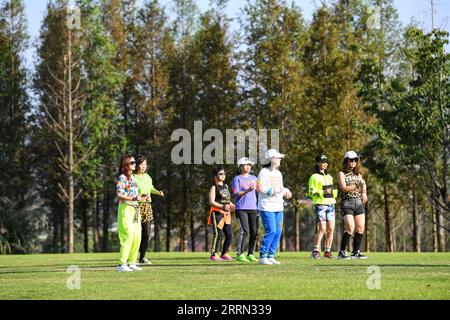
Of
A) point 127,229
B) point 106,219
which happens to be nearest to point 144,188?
point 127,229

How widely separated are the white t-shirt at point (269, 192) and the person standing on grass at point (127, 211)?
2716 millimetres

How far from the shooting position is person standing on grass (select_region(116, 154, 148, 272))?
14.8 meters

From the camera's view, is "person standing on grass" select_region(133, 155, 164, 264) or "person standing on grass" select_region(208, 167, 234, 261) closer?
"person standing on grass" select_region(133, 155, 164, 264)

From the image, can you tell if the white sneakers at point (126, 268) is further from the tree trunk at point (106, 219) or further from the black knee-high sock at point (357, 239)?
the tree trunk at point (106, 219)

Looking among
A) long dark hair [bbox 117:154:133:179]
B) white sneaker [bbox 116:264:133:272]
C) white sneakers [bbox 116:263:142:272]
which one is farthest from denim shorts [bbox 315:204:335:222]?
long dark hair [bbox 117:154:133:179]

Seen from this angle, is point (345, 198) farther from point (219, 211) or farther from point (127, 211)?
point (127, 211)

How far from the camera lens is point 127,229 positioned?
14758mm

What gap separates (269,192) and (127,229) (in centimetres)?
311

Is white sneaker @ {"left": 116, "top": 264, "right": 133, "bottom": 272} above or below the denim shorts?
below

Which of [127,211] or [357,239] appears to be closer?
[127,211]

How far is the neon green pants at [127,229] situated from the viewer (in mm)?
14773

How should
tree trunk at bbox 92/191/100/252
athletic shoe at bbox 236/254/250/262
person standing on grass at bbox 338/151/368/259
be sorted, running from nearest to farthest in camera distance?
person standing on grass at bbox 338/151/368/259 → athletic shoe at bbox 236/254/250/262 → tree trunk at bbox 92/191/100/252

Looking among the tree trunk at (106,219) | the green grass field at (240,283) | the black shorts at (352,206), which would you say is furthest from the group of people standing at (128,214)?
the tree trunk at (106,219)

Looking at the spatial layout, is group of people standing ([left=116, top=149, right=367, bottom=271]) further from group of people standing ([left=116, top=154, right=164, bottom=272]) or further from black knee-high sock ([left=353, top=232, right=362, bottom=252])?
group of people standing ([left=116, top=154, right=164, bottom=272])
